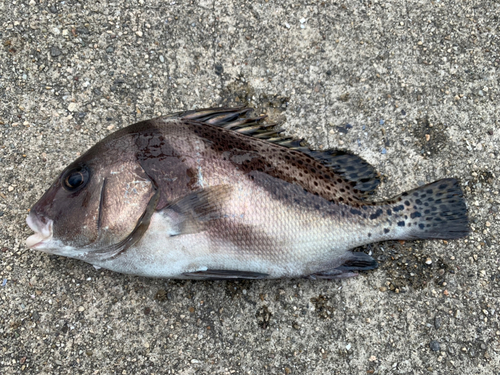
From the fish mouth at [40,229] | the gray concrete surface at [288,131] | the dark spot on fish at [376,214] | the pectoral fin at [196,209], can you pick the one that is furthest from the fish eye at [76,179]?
the dark spot on fish at [376,214]

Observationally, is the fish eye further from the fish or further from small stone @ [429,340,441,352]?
small stone @ [429,340,441,352]

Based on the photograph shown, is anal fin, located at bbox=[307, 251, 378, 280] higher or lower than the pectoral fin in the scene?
lower

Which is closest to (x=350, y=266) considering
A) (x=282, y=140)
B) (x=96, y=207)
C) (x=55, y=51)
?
(x=282, y=140)

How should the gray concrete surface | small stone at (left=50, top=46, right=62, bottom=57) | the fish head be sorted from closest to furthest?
1. the fish head
2. the gray concrete surface
3. small stone at (left=50, top=46, right=62, bottom=57)

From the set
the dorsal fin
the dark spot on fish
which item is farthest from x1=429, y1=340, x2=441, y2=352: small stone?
the dorsal fin

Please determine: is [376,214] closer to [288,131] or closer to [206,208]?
[288,131]

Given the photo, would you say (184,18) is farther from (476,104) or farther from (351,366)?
(351,366)

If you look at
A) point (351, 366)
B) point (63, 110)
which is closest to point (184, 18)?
point (63, 110)

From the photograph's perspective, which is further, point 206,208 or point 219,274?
point 219,274
